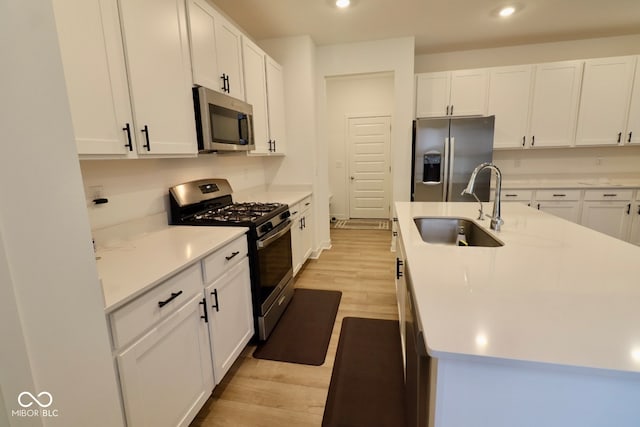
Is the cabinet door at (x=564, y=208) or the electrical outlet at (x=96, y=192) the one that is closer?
the electrical outlet at (x=96, y=192)

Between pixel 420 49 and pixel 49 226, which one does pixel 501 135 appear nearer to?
pixel 420 49

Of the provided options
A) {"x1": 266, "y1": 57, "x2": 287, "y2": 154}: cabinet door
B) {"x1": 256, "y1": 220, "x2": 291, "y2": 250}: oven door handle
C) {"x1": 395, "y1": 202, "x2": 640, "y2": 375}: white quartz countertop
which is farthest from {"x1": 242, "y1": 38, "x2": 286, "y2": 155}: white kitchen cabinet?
{"x1": 395, "y1": 202, "x2": 640, "y2": 375}: white quartz countertop

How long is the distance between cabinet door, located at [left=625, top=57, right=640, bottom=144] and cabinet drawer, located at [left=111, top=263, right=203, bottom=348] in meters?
5.07

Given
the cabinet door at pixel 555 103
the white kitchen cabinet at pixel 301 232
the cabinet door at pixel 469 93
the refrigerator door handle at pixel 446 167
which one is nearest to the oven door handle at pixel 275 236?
the white kitchen cabinet at pixel 301 232

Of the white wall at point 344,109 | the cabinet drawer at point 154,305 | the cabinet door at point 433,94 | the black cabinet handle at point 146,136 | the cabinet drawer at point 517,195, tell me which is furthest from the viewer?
the white wall at point 344,109

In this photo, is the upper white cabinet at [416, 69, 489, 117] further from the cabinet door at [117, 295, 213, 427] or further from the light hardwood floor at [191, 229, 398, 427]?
the cabinet door at [117, 295, 213, 427]

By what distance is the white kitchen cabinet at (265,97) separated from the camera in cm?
279

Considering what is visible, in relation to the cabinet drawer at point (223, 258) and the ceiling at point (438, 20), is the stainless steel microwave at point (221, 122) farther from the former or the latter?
the ceiling at point (438, 20)

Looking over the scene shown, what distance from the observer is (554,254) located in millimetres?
1298

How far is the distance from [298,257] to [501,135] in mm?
3099

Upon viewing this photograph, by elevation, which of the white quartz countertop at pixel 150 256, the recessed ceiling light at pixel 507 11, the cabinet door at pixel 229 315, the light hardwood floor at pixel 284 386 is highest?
the recessed ceiling light at pixel 507 11

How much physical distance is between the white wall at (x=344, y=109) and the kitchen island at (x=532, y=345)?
5042 millimetres

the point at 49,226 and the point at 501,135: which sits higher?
the point at 501,135

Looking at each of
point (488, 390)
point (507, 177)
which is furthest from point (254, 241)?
point (507, 177)
